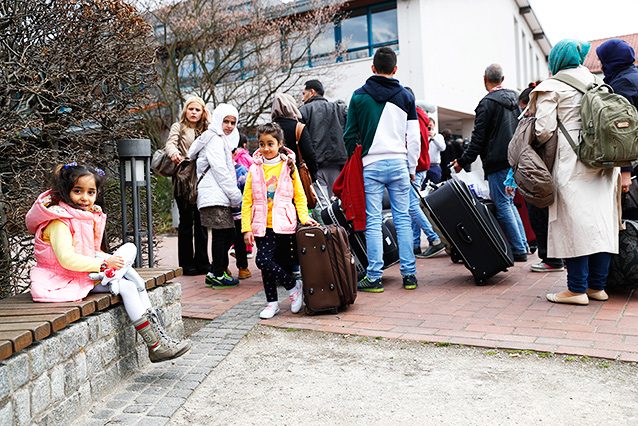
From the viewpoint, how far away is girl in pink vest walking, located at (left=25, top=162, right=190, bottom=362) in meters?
3.26

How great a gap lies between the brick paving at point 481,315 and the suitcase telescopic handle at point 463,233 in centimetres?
43

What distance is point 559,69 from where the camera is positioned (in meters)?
4.70

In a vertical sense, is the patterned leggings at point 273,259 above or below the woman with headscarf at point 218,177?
below

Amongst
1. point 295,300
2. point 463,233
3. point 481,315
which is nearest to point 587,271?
point 481,315

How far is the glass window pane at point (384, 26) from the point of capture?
17609mm

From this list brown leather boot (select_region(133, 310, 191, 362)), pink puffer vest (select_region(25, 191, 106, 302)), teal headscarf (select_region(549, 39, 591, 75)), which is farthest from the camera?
teal headscarf (select_region(549, 39, 591, 75))

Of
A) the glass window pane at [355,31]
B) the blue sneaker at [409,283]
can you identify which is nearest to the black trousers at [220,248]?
the blue sneaker at [409,283]

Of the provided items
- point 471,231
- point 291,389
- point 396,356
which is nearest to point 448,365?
point 396,356

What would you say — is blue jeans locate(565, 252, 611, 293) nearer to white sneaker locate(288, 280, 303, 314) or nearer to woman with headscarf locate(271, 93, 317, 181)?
white sneaker locate(288, 280, 303, 314)

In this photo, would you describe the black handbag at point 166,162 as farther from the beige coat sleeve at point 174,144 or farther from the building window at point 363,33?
the building window at point 363,33

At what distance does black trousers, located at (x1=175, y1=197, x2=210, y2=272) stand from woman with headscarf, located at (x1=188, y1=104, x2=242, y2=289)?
0.49 meters

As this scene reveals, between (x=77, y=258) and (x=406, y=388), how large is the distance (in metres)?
1.84

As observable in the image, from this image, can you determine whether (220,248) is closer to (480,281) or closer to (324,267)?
(324,267)

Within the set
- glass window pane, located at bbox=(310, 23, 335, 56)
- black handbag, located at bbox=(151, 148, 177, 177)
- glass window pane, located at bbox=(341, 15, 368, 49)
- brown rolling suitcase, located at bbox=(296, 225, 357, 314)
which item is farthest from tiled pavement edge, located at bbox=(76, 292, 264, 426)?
glass window pane, located at bbox=(341, 15, 368, 49)
